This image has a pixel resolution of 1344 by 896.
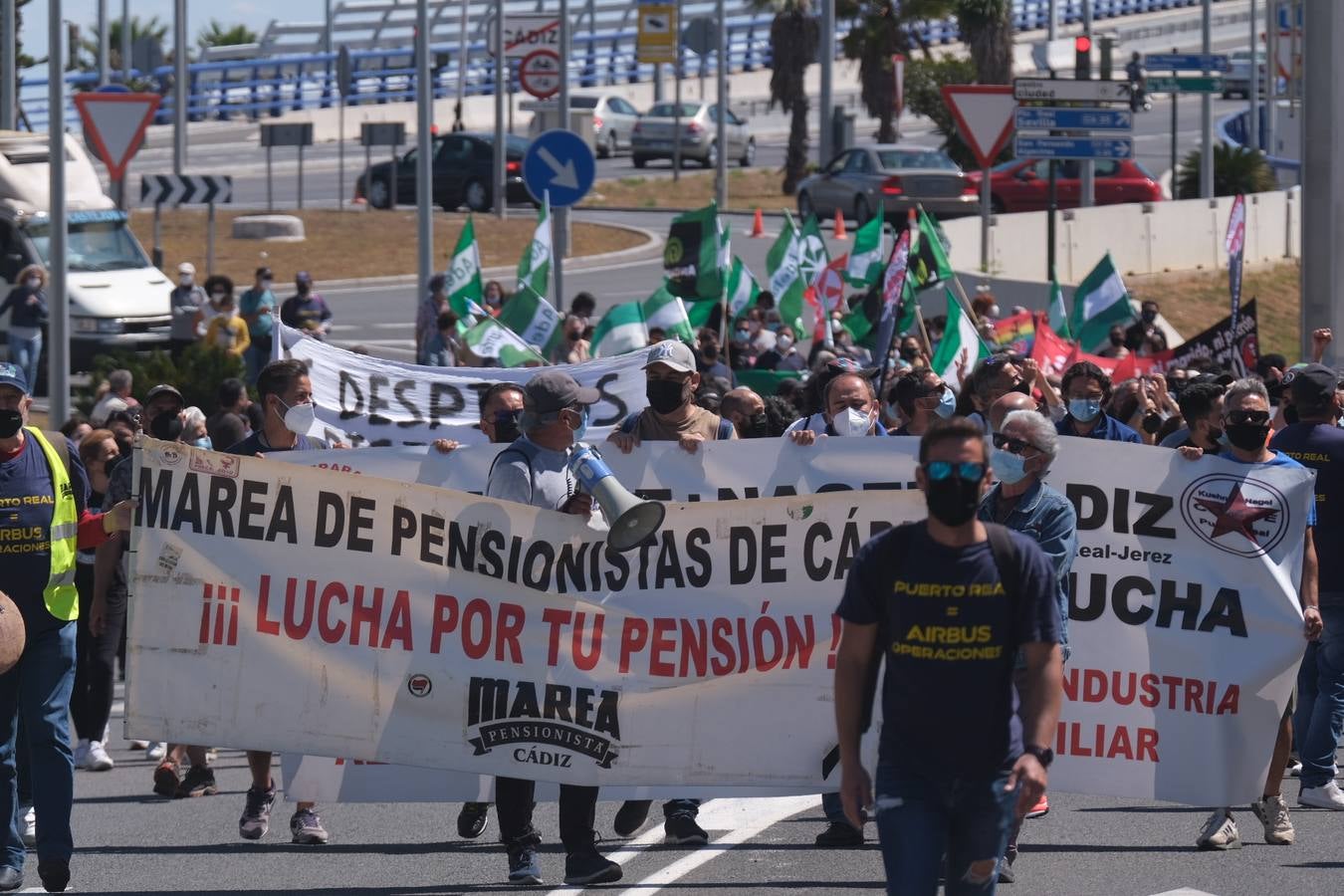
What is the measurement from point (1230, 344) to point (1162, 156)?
41364 mm

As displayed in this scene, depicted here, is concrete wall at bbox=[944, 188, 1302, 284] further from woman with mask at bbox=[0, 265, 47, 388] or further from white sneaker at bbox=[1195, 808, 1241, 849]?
white sneaker at bbox=[1195, 808, 1241, 849]

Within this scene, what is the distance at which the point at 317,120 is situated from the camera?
60094mm

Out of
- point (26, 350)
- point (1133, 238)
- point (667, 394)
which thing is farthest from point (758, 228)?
point (667, 394)

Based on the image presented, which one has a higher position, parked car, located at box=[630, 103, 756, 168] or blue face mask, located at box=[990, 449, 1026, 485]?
parked car, located at box=[630, 103, 756, 168]

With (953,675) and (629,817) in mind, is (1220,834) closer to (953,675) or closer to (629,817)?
(629,817)

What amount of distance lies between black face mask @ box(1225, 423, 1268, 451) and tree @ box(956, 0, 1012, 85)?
43.0m

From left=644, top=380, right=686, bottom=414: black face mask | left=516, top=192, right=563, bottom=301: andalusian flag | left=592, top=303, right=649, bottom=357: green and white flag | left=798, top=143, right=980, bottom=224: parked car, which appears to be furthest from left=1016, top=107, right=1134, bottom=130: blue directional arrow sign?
left=644, top=380, right=686, bottom=414: black face mask

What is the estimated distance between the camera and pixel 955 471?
17.2ft

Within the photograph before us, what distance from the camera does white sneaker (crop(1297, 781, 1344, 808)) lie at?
880cm

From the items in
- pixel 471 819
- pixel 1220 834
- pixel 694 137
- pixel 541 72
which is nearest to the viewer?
pixel 1220 834

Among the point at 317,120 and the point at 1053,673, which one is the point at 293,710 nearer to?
the point at 1053,673

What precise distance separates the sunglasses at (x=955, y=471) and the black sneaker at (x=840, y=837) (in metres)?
3.24

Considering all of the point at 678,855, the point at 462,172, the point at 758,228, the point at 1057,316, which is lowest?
the point at 678,855

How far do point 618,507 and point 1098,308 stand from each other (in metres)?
13.2
